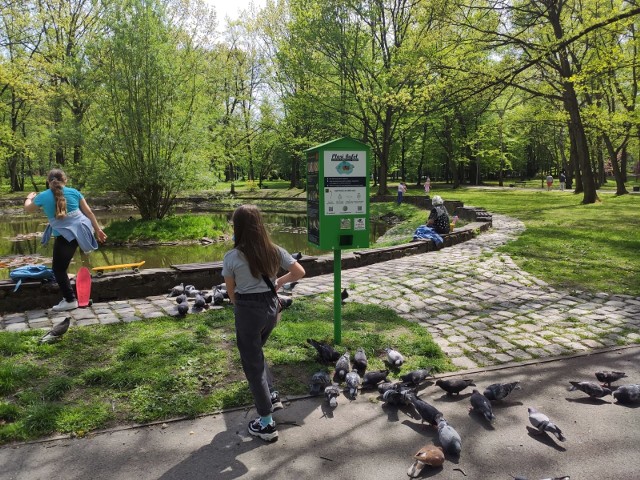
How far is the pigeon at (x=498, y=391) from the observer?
404 cm

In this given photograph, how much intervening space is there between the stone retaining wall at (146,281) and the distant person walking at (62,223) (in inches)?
18.7

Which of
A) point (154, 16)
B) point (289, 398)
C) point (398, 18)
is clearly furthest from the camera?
point (398, 18)

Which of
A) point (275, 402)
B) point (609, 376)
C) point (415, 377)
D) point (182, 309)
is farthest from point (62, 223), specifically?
point (609, 376)

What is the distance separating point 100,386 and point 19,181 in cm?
5018

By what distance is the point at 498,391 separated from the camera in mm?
4043

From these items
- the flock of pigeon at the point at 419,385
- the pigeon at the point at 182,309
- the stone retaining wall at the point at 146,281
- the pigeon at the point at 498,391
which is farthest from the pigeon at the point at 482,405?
the stone retaining wall at the point at 146,281

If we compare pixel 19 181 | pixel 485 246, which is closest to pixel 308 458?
pixel 485 246

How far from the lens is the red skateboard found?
6.74 metres

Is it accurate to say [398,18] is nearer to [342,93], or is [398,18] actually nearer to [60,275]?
[342,93]

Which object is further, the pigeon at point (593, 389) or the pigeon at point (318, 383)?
the pigeon at point (318, 383)

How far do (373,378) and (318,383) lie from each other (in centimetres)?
53

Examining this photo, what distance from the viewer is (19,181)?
150ft

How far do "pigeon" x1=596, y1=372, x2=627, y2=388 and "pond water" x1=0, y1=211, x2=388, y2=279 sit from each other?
9.33 m

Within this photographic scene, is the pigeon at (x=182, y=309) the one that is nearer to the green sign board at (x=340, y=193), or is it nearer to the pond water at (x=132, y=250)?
the green sign board at (x=340, y=193)
